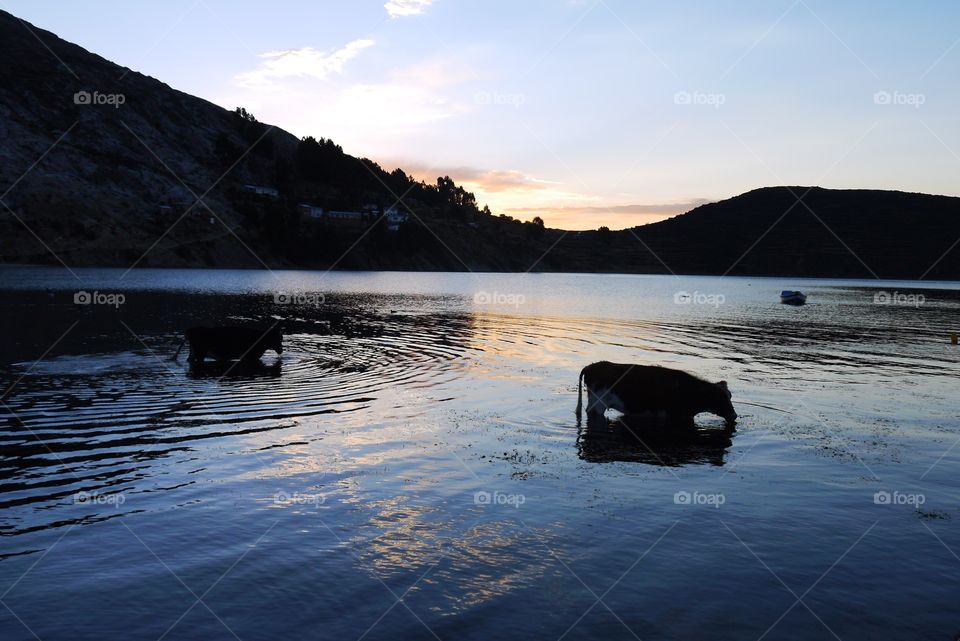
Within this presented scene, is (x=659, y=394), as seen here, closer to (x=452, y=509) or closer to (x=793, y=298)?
(x=452, y=509)

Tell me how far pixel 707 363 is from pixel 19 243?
137709mm

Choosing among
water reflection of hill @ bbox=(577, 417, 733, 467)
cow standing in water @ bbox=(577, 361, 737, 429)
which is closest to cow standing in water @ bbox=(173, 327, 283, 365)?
cow standing in water @ bbox=(577, 361, 737, 429)

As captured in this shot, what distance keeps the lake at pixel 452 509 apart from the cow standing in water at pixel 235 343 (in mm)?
2071

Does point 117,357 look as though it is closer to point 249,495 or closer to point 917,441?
point 249,495

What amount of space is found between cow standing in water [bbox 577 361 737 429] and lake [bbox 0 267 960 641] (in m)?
0.82

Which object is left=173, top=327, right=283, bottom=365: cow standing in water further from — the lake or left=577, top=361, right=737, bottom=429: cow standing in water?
left=577, top=361, right=737, bottom=429: cow standing in water

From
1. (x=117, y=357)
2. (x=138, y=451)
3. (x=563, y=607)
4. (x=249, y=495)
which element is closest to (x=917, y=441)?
(x=563, y=607)

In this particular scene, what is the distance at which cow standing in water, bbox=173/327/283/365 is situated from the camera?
1219 inches

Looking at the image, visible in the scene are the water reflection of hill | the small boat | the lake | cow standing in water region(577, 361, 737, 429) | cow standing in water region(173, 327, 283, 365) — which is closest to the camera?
the lake

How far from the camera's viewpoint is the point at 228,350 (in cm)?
3167

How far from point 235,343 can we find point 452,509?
21220 mm

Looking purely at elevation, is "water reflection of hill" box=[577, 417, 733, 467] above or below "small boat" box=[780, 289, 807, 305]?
below

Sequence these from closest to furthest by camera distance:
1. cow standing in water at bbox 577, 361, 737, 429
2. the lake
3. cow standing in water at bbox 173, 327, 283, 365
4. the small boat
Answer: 1. the lake
2. cow standing in water at bbox 577, 361, 737, 429
3. cow standing in water at bbox 173, 327, 283, 365
4. the small boat

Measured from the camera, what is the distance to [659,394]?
21156mm
